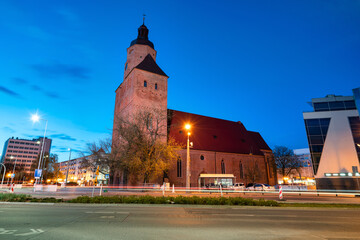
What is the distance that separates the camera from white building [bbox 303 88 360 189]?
116ft

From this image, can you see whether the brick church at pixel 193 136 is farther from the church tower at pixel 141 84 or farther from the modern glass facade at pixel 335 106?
the modern glass facade at pixel 335 106

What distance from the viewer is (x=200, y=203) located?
47.9 feet

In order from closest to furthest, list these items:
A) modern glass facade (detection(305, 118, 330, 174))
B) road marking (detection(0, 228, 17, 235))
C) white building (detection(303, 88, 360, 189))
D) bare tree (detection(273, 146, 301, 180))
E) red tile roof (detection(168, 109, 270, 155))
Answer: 1. road marking (detection(0, 228, 17, 235))
2. white building (detection(303, 88, 360, 189))
3. modern glass facade (detection(305, 118, 330, 174))
4. red tile roof (detection(168, 109, 270, 155))
5. bare tree (detection(273, 146, 301, 180))

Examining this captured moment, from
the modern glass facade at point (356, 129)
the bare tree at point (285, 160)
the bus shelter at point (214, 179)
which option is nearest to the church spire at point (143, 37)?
the bus shelter at point (214, 179)

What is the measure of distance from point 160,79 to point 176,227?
119 feet


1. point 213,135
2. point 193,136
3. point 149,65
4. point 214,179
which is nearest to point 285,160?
point 213,135

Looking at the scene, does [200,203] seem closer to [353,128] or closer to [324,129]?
[324,129]

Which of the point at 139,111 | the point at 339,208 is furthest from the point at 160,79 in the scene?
the point at 339,208

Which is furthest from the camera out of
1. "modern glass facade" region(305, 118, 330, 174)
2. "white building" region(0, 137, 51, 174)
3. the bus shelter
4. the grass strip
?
"white building" region(0, 137, 51, 174)

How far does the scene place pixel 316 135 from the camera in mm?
38500

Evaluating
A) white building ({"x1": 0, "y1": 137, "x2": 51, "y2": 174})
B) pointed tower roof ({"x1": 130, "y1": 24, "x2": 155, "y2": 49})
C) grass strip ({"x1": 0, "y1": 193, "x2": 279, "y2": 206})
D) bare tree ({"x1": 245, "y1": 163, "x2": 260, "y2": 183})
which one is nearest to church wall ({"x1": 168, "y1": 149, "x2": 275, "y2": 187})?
bare tree ({"x1": 245, "y1": 163, "x2": 260, "y2": 183})

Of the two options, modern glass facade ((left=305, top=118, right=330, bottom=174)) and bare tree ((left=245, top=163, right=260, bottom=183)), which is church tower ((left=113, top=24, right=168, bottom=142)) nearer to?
bare tree ((left=245, top=163, right=260, bottom=183))

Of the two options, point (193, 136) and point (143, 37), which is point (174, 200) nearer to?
point (193, 136)

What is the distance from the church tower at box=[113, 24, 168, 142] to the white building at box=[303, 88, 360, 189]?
91.4 ft
